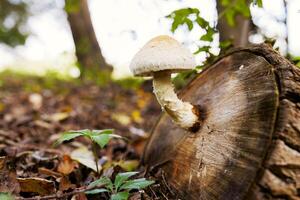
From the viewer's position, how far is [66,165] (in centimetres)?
224

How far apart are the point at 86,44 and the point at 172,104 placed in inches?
245

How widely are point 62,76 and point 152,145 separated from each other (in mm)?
7657

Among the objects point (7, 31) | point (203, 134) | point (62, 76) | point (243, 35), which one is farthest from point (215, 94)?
point (7, 31)

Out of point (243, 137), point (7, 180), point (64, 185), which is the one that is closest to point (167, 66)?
point (243, 137)

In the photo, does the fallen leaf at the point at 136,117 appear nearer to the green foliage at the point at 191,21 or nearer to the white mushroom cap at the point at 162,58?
the green foliage at the point at 191,21

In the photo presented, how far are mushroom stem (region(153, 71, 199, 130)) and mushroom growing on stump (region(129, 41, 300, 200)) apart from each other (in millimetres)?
70

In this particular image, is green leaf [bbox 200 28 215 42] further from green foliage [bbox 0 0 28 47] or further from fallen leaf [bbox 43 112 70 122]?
green foliage [bbox 0 0 28 47]

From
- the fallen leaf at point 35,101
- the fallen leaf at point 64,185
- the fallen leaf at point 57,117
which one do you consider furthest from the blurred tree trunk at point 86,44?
the fallen leaf at point 64,185

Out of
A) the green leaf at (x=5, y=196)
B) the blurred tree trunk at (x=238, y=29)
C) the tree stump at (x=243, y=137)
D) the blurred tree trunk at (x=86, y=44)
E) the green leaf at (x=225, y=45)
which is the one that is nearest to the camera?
the tree stump at (x=243, y=137)

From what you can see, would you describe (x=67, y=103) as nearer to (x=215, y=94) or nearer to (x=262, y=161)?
(x=215, y=94)

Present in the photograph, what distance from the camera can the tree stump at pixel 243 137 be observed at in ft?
4.59

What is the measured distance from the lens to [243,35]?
396cm

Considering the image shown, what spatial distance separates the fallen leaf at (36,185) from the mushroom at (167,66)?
752mm

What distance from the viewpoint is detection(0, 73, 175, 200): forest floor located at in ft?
6.11
